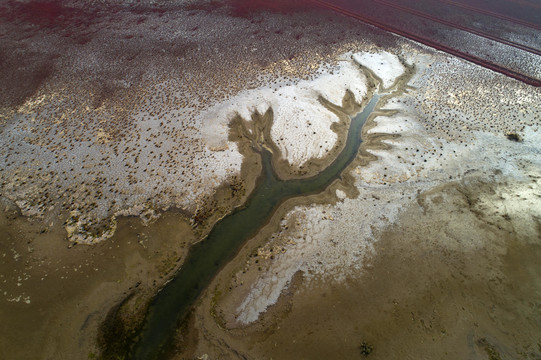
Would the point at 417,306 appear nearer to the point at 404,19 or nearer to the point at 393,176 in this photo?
the point at 393,176

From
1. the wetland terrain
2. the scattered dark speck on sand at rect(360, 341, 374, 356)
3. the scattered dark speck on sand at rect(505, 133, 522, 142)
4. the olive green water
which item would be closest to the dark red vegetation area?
the wetland terrain

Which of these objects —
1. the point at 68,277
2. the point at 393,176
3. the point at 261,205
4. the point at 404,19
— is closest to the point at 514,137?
the point at 393,176

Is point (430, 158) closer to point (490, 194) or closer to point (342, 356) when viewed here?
point (490, 194)

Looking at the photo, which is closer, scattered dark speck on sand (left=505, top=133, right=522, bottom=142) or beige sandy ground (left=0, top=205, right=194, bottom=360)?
beige sandy ground (left=0, top=205, right=194, bottom=360)

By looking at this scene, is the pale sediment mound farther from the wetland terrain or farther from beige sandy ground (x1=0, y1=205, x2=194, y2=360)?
beige sandy ground (x1=0, y1=205, x2=194, y2=360)

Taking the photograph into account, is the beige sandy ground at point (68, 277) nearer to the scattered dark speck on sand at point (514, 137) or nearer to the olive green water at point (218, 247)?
the olive green water at point (218, 247)

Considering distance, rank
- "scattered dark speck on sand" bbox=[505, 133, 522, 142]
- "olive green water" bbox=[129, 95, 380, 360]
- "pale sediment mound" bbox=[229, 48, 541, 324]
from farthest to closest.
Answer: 1. "scattered dark speck on sand" bbox=[505, 133, 522, 142]
2. "pale sediment mound" bbox=[229, 48, 541, 324]
3. "olive green water" bbox=[129, 95, 380, 360]

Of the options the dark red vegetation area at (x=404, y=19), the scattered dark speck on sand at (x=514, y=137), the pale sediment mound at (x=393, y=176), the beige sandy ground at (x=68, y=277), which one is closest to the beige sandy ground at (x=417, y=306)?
the pale sediment mound at (x=393, y=176)
